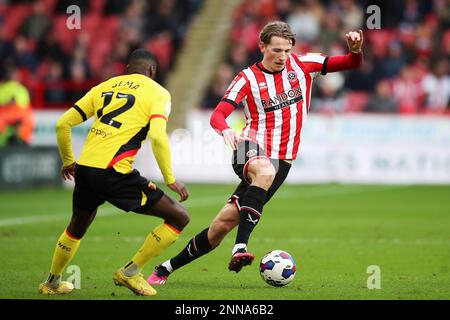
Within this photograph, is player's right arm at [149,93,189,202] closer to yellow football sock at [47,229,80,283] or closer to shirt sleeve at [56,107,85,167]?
shirt sleeve at [56,107,85,167]

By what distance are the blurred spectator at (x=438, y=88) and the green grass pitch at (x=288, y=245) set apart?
2.91 m

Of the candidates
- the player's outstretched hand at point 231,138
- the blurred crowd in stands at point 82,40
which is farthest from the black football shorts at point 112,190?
the blurred crowd in stands at point 82,40

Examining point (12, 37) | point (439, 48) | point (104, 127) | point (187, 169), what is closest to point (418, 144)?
point (439, 48)

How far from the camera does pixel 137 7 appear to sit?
25906 millimetres

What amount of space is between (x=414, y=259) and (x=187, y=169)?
12.6 meters

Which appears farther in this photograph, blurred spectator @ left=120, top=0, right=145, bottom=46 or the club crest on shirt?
blurred spectator @ left=120, top=0, right=145, bottom=46

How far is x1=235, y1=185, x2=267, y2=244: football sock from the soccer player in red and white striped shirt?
6 centimetres

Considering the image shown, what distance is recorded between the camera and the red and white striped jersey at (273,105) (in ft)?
28.8

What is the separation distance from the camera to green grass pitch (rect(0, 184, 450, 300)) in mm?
8352

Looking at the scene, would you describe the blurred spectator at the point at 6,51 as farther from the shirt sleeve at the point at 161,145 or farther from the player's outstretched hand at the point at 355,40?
the shirt sleeve at the point at 161,145

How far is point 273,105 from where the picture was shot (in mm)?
8797

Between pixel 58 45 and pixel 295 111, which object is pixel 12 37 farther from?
pixel 295 111

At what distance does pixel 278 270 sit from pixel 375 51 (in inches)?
623

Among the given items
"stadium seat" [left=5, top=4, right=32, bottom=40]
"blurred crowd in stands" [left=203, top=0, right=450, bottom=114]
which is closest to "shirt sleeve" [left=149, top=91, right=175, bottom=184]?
"blurred crowd in stands" [left=203, top=0, right=450, bottom=114]
